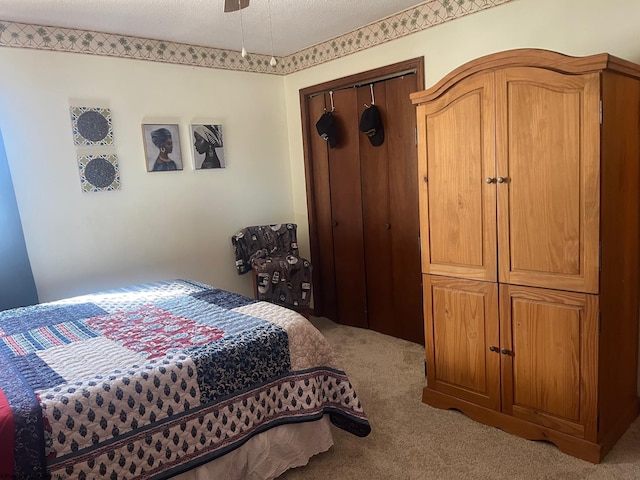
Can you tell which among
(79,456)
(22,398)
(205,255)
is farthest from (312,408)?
(205,255)

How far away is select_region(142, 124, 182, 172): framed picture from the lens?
11.8ft

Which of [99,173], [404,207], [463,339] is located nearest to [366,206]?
[404,207]

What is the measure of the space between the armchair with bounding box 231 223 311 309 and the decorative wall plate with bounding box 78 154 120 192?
105 cm

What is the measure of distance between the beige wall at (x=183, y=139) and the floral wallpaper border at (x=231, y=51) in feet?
0.19

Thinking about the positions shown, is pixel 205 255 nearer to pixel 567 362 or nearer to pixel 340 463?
pixel 340 463

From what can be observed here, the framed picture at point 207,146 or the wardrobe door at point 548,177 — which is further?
the framed picture at point 207,146

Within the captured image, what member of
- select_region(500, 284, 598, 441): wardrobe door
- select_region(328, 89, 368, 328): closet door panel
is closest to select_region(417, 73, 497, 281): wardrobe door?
select_region(500, 284, 598, 441): wardrobe door

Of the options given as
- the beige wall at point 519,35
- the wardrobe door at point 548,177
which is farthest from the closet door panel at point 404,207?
the wardrobe door at point 548,177

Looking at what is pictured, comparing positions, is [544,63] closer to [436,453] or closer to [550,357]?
[550,357]

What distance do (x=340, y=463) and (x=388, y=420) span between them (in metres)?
0.46

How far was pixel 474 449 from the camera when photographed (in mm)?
2316

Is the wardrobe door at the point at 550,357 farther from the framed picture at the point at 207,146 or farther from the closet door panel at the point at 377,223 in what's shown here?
the framed picture at the point at 207,146

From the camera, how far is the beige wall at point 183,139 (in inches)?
111

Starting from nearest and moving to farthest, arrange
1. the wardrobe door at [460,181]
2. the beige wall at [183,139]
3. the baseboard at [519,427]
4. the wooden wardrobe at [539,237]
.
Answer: the wooden wardrobe at [539,237] → the baseboard at [519,427] → the wardrobe door at [460,181] → the beige wall at [183,139]
